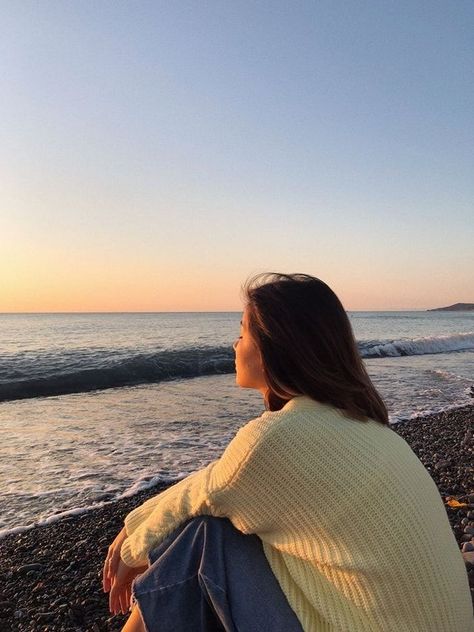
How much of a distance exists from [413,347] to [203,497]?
29.0m

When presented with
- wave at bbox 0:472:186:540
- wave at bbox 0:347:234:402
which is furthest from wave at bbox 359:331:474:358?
wave at bbox 0:472:186:540

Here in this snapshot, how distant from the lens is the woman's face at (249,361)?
6.66ft

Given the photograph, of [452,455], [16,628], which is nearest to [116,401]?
[452,455]

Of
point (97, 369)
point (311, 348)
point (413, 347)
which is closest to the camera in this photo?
point (311, 348)

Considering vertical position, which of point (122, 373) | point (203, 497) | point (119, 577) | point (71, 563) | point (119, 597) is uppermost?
point (203, 497)

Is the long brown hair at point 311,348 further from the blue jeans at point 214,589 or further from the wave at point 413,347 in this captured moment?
the wave at point 413,347

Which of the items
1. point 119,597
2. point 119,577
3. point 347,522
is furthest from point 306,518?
point 119,597

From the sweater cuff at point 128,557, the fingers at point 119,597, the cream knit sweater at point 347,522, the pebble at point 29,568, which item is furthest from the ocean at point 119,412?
the cream knit sweater at point 347,522

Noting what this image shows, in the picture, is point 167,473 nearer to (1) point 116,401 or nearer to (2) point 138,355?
(1) point 116,401

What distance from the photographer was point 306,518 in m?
1.69

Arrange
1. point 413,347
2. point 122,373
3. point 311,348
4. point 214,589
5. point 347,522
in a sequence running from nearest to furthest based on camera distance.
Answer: point 347,522
point 214,589
point 311,348
point 122,373
point 413,347

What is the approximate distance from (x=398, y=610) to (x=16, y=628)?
2.83m

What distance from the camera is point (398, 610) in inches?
64.1

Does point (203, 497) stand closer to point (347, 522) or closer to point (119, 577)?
point (347, 522)
